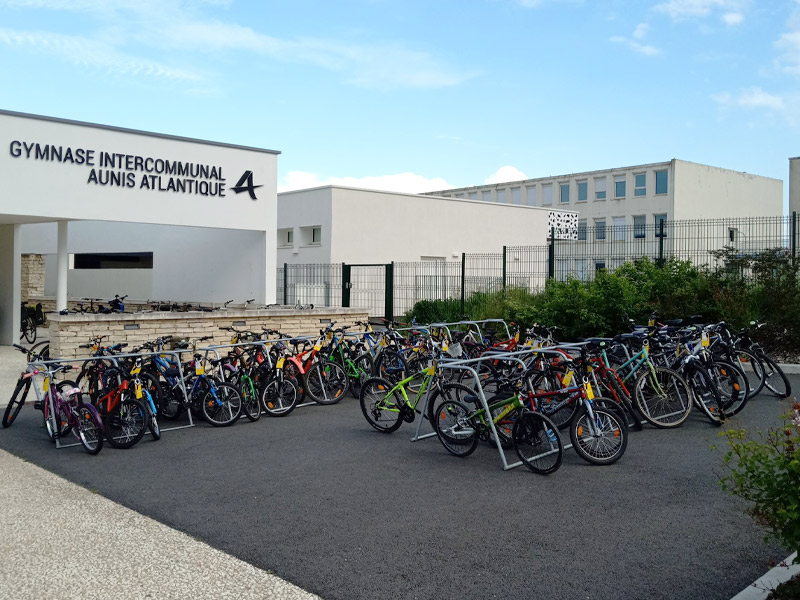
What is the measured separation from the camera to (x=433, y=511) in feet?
18.4

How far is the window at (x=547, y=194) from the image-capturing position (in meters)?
56.3

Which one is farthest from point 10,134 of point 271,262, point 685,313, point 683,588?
point 683,588

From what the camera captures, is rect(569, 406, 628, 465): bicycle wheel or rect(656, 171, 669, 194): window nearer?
rect(569, 406, 628, 465): bicycle wheel

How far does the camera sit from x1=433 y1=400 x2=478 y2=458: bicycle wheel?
23.8 feet

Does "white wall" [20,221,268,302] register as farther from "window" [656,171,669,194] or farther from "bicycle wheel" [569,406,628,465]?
"window" [656,171,669,194]

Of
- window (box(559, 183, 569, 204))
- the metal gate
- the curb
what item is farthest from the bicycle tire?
window (box(559, 183, 569, 204))

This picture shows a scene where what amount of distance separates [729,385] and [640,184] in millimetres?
44829

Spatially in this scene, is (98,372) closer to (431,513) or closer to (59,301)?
(431,513)

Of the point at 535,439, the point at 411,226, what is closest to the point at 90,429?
the point at 535,439

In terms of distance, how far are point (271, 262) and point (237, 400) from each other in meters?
8.80

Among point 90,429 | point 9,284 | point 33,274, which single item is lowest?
point 90,429

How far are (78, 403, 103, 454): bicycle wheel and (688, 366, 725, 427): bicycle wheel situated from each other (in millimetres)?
6129

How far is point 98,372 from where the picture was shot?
908 centimetres

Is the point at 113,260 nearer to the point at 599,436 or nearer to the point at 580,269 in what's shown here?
the point at 580,269
